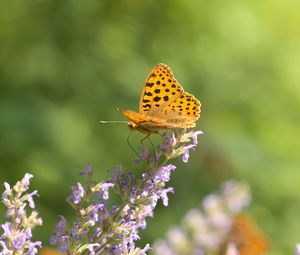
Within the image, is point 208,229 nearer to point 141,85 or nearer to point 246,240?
point 246,240

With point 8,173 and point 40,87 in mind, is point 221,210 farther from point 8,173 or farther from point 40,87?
point 40,87

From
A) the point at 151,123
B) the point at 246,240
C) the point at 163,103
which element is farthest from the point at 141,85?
the point at 151,123

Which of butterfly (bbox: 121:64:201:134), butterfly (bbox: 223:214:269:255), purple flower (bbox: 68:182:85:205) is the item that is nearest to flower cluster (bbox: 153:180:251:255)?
butterfly (bbox: 223:214:269:255)

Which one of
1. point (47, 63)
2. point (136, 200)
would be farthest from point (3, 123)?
point (136, 200)

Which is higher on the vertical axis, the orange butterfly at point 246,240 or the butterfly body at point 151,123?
the butterfly body at point 151,123

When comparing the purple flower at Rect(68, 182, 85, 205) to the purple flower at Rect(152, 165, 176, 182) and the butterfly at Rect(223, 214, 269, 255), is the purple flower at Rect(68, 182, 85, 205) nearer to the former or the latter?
the purple flower at Rect(152, 165, 176, 182)

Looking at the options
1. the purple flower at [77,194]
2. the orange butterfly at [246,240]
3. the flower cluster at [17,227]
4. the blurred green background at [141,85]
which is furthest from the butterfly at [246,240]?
the blurred green background at [141,85]

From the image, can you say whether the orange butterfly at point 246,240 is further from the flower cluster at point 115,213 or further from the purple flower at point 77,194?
the purple flower at point 77,194
